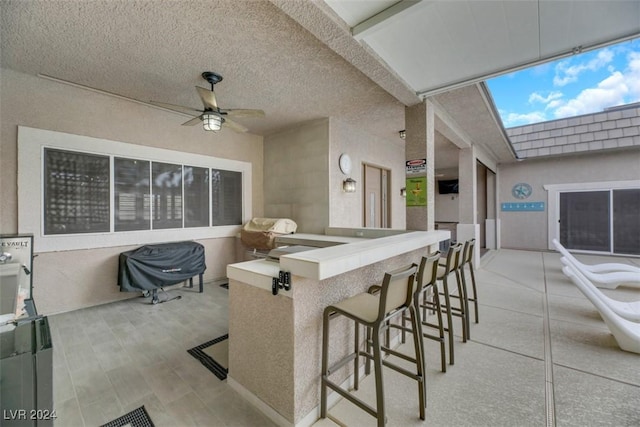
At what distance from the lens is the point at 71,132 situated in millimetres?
3219

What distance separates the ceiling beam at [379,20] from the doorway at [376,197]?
353cm

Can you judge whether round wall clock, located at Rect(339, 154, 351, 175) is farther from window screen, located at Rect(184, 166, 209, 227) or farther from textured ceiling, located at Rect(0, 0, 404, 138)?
window screen, located at Rect(184, 166, 209, 227)

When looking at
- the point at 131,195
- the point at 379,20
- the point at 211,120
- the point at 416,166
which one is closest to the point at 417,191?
the point at 416,166

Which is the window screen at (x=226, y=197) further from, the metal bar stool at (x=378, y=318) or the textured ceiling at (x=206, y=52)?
the metal bar stool at (x=378, y=318)

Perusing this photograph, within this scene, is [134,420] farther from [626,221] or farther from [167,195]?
[626,221]

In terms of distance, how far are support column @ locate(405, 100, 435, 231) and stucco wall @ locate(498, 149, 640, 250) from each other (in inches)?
256

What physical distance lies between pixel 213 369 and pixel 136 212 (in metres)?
2.81

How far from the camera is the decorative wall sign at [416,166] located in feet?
10.5

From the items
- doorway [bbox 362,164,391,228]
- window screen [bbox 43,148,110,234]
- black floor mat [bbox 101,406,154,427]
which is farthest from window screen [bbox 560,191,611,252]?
window screen [bbox 43,148,110,234]

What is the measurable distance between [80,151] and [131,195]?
0.77 meters

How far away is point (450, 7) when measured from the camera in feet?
5.81

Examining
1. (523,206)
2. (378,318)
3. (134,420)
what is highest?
(523,206)

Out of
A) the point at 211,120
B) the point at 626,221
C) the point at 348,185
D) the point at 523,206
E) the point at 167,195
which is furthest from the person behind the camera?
the point at 523,206

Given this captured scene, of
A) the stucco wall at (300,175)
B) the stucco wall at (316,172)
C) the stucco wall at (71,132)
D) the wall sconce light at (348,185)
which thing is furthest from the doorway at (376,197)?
the stucco wall at (71,132)
